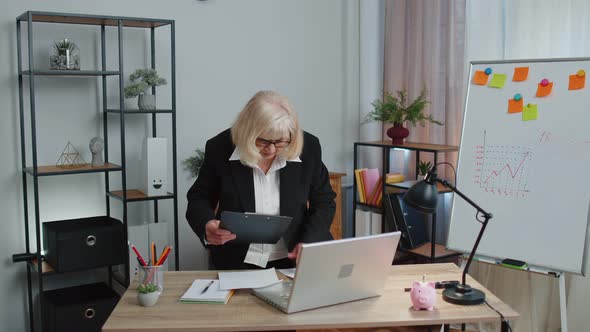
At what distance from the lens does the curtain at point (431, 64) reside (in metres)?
4.00

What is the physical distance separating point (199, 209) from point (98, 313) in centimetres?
121

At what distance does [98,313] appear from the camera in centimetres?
339

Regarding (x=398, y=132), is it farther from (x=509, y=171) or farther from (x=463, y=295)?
(x=463, y=295)

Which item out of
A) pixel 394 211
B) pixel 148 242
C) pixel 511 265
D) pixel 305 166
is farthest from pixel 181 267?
pixel 511 265

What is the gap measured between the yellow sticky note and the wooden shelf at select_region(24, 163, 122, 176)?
76.5 inches

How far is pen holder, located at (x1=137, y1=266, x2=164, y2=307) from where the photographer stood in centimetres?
211

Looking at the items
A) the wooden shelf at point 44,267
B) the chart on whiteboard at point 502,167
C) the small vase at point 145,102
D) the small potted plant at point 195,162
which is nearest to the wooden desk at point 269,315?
the chart on whiteboard at point 502,167

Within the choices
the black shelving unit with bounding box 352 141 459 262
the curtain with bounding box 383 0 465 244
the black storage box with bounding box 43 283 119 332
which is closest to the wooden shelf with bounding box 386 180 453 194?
the black shelving unit with bounding box 352 141 459 262

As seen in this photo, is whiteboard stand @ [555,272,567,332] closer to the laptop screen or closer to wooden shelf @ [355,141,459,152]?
the laptop screen

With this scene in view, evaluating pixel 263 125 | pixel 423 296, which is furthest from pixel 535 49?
pixel 423 296

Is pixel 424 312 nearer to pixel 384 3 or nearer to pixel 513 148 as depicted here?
pixel 513 148

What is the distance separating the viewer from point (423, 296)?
207 cm

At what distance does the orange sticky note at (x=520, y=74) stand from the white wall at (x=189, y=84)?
1.77 metres

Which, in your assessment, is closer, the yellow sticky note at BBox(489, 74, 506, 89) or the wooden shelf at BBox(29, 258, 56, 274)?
the yellow sticky note at BBox(489, 74, 506, 89)
